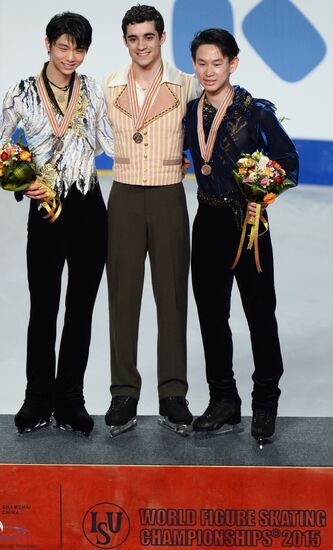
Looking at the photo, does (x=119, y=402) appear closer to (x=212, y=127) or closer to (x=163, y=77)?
(x=212, y=127)

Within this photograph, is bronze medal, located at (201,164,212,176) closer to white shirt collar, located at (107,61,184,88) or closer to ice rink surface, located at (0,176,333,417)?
white shirt collar, located at (107,61,184,88)

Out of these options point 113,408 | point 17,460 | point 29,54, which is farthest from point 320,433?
point 29,54

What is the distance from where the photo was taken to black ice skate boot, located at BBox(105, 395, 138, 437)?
12.9ft

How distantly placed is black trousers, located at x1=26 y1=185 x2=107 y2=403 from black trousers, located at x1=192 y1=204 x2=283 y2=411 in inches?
14.6

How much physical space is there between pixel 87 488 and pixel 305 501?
A: 0.71 metres

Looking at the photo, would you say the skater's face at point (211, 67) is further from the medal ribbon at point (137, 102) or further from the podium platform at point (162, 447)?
the podium platform at point (162, 447)

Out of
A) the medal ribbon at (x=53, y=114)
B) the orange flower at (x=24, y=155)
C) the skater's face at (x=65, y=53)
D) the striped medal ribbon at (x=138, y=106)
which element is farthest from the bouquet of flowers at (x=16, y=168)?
the striped medal ribbon at (x=138, y=106)

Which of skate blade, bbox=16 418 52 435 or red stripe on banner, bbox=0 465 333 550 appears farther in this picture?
skate blade, bbox=16 418 52 435

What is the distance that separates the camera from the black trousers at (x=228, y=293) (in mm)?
3807

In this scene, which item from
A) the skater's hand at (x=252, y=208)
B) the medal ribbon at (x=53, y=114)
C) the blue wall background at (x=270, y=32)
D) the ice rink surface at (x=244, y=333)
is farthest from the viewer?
the blue wall background at (x=270, y=32)

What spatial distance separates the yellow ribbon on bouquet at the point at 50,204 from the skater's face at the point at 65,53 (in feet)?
1.29

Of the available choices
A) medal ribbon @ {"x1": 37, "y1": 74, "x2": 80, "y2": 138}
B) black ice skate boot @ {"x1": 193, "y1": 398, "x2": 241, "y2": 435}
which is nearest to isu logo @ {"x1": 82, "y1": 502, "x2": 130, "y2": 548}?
black ice skate boot @ {"x1": 193, "y1": 398, "x2": 241, "y2": 435}

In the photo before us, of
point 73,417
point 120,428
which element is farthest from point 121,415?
point 73,417

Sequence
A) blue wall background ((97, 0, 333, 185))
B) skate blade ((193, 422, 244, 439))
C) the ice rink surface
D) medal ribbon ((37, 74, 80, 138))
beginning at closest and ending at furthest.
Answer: medal ribbon ((37, 74, 80, 138))
skate blade ((193, 422, 244, 439))
the ice rink surface
blue wall background ((97, 0, 333, 185))
